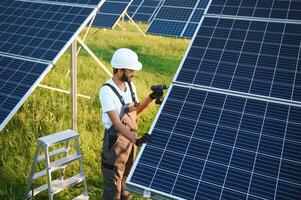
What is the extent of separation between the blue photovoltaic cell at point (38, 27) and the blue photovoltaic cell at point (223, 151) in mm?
3068

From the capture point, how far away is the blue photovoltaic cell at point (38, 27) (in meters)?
7.23

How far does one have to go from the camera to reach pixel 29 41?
7.65 meters

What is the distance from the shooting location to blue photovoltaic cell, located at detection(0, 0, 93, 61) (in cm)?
723

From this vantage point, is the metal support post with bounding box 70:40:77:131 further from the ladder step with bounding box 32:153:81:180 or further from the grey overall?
the grey overall

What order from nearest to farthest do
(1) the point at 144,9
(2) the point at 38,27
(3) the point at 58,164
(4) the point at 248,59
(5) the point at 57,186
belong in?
(4) the point at 248,59 < (3) the point at 58,164 < (5) the point at 57,186 < (2) the point at 38,27 < (1) the point at 144,9

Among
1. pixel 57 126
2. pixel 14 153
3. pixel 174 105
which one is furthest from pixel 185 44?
pixel 174 105

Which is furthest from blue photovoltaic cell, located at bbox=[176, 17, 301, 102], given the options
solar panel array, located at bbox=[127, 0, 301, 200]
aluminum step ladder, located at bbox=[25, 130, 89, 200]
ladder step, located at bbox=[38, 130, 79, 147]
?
aluminum step ladder, located at bbox=[25, 130, 89, 200]

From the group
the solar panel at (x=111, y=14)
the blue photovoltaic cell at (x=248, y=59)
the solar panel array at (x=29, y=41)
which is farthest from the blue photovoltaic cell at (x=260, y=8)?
the solar panel at (x=111, y=14)

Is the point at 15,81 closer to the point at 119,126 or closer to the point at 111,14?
the point at 119,126

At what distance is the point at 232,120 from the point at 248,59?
1.17m

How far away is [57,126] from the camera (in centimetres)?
878

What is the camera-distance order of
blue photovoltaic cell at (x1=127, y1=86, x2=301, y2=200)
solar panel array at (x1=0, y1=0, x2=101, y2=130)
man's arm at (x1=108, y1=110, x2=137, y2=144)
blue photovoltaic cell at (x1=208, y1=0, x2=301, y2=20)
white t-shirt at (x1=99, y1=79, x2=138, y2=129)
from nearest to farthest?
blue photovoltaic cell at (x1=127, y1=86, x2=301, y2=200) → man's arm at (x1=108, y1=110, x2=137, y2=144) → white t-shirt at (x1=99, y1=79, x2=138, y2=129) → blue photovoltaic cell at (x1=208, y1=0, x2=301, y2=20) → solar panel array at (x1=0, y1=0, x2=101, y2=130)

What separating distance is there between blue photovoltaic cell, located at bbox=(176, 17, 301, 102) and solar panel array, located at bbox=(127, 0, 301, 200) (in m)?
0.01

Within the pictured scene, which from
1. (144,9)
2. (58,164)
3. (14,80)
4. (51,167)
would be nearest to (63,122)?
(14,80)
